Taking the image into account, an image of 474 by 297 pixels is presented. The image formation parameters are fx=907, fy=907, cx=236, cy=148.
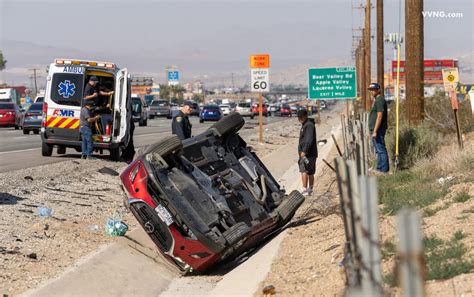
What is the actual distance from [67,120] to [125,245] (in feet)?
39.0

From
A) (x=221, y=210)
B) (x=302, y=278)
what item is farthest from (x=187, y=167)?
(x=302, y=278)

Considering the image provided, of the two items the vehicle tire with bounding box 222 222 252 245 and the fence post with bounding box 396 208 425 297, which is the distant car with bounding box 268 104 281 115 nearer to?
the vehicle tire with bounding box 222 222 252 245

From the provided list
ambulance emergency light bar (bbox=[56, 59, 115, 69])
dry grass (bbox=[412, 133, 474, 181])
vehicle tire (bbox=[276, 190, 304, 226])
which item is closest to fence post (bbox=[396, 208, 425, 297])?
vehicle tire (bbox=[276, 190, 304, 226])

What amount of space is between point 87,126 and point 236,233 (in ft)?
39.8

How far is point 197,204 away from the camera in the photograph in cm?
1156

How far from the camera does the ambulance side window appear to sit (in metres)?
23.7

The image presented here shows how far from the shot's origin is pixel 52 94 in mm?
23906

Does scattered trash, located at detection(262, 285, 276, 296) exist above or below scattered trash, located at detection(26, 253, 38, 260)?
below

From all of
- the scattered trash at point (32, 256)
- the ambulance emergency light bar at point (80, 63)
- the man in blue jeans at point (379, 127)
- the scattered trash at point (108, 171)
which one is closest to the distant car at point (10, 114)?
the ambulance emergency light bar at point (80, 63)

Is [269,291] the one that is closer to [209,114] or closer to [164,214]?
[164,214]

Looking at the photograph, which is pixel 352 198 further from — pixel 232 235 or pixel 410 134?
pixel 410 134

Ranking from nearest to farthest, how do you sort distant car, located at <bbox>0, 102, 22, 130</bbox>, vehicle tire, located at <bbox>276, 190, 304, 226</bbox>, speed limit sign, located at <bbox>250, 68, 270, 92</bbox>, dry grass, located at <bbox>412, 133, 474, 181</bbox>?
vehicle tire, located at <bbox>276, 190, 304, 226</bbox> < dry grass, located at <bbox>412, 133, 474, 181</bbox> < speed limit sign, located at <bbox>250, 68, 270, 92</bbox> < distant car, located at <bbox>0, 102, 22, 130</bbox>

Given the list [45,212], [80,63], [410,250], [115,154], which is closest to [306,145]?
[45,212]

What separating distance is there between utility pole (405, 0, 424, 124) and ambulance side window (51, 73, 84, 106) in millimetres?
8410
